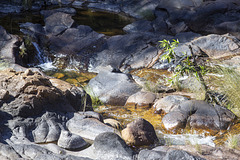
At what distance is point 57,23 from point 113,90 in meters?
4.70

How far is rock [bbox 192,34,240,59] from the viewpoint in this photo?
25.5ft

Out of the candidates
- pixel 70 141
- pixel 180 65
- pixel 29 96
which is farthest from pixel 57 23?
pixel 70 141

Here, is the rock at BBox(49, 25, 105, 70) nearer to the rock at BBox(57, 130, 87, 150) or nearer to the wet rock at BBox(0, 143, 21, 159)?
the rock at BBox(57, 130, 87, 150)

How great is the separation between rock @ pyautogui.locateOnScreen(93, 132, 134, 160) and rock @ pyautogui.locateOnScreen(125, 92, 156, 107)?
7.39 feet

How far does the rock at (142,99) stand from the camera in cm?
550

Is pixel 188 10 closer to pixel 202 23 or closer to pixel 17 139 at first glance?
pixel 202 23

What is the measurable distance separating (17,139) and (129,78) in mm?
3306

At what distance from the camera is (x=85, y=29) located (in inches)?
373

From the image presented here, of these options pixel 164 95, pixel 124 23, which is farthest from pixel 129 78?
pixel 124 23

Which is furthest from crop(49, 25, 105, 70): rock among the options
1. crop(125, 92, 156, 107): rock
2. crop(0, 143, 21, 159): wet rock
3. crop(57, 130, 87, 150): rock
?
crop(0, 143, 21, 159): wet rock

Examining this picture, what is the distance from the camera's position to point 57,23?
32.1 ft

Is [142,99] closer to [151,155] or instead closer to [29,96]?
[29,96]

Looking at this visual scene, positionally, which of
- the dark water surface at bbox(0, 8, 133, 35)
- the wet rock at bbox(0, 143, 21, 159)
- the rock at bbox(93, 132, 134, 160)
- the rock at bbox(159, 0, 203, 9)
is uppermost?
the wet rock at bbox(0, 143, 21, 159)

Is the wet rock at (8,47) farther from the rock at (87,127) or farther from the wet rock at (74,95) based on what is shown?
the rock at (87,127)
